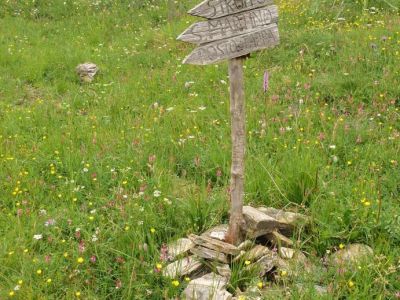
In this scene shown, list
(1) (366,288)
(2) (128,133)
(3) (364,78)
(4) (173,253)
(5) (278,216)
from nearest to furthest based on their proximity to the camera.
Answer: (1) (366,288), (4) (173,253), (5) (278,216), (2) (128,133), (3) (364,78)

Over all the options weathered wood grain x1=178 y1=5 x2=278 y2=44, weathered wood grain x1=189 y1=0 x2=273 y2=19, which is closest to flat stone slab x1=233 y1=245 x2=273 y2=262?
weathered wood grain x1=178 y1=5 x2=278 y2=44

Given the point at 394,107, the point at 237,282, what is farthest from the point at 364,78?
→ the point at 237,282

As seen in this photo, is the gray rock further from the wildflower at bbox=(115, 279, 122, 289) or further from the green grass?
the wildflower at bbox=(115, 279, 122, 289)

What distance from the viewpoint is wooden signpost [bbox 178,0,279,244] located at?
3471 mm

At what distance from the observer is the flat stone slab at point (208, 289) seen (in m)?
3.43

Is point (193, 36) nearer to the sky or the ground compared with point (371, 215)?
nearer to the sky

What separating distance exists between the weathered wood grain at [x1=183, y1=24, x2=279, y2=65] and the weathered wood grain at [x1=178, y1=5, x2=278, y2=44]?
4cm

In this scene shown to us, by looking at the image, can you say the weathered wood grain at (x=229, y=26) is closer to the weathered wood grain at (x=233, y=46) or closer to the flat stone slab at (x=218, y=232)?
the weathered wood grain at (x=233, y=46)

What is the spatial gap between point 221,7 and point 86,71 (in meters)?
6.11

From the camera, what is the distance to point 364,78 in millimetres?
6836

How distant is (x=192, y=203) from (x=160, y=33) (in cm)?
712

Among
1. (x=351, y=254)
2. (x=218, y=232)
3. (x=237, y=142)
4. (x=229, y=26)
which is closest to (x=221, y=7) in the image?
(x=229, y=26)

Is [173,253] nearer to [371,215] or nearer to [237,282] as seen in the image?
[237,282]

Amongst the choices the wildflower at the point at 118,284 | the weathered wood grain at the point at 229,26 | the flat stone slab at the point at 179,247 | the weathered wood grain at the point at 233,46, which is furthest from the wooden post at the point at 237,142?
the wildflower at the point at 118,284
